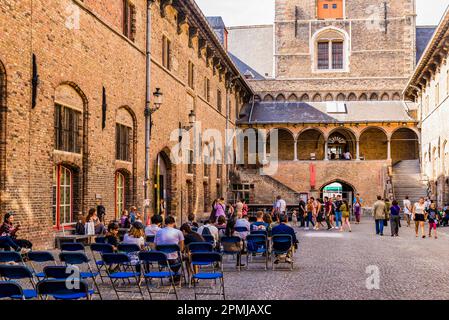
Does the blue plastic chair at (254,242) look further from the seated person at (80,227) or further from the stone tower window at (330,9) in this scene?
the stone tower window at (330,9)

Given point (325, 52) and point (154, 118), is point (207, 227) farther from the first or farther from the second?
point (325, 52)

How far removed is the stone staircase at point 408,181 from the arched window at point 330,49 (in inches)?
448

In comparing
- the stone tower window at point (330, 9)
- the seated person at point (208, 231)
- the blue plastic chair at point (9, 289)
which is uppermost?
the stone tower window at point (330, 9)

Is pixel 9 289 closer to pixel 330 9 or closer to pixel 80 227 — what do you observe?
pixel 80 227

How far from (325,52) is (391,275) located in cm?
4297

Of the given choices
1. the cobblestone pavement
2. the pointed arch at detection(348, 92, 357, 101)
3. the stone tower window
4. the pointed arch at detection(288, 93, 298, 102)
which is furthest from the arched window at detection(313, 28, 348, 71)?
the cobblestone pavement

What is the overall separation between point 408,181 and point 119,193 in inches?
1050

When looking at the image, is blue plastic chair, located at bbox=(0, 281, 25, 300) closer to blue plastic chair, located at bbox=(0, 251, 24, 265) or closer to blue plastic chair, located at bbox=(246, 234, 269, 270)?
blue plastic chair, located at bbox=(0, 251, 24, 265)

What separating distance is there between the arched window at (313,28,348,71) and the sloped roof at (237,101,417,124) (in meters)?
5.05

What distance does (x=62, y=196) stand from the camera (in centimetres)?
1667

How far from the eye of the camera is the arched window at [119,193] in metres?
20.4

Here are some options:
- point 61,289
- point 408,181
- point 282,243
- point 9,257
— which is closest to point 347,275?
point 282,243

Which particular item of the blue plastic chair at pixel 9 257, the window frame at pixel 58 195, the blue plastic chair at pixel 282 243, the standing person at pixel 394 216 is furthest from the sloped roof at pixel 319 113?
the blue plastic chair at pixel 9 257
